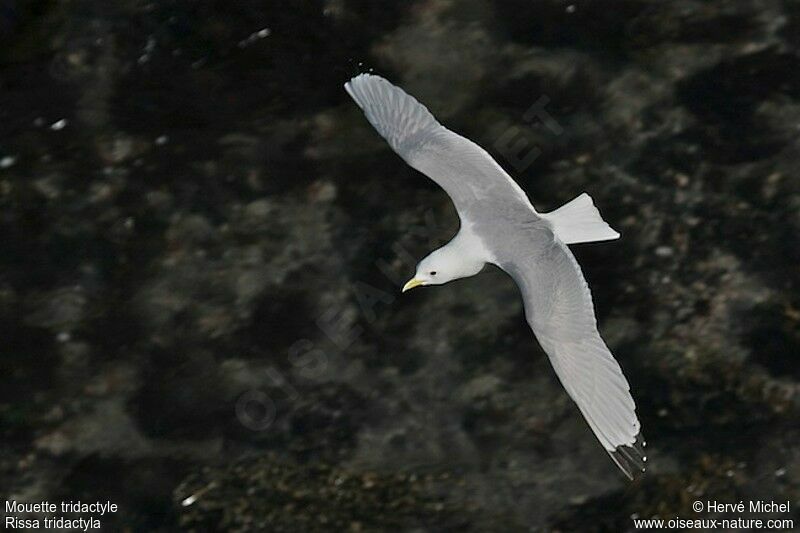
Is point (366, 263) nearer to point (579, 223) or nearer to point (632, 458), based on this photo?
point (579, 223)

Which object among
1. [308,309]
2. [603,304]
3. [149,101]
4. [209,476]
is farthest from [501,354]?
[149,101]

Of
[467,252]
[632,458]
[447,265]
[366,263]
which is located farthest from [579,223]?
[366,263]

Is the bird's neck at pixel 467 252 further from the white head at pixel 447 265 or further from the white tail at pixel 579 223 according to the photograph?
the white tail at pixel 579 223

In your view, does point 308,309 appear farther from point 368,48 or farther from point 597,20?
point 597,20

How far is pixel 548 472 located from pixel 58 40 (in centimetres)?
351

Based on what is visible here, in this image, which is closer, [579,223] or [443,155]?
[579,223]

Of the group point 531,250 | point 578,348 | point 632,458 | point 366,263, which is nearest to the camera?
point 578,348

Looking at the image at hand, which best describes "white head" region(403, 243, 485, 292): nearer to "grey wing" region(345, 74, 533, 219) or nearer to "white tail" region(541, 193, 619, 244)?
"grey wing" region(345, 74, 533, 219)

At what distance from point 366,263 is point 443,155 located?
107 centimetres

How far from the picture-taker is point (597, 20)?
7.44m

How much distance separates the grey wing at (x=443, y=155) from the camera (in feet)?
20.1

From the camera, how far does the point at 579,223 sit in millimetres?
6008

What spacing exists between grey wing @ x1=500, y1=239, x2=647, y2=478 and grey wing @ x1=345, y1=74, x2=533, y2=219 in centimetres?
43

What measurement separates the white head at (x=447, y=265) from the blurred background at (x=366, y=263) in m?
0.69
